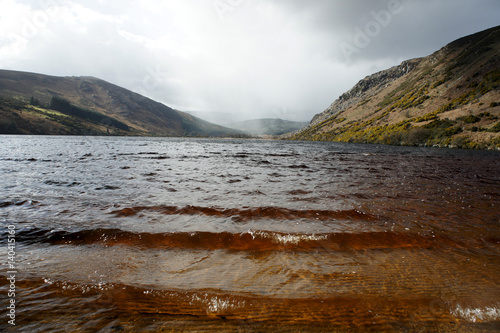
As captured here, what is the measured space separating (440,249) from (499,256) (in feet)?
3.88

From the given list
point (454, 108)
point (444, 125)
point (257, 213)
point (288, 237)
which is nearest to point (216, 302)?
point (288, 237)

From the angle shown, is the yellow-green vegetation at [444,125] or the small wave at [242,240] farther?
the yellow-green vegetation at [444,125]

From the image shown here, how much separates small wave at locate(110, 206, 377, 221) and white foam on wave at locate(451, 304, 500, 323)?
4.02 metres

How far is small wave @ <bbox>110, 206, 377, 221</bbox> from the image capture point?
744 cm

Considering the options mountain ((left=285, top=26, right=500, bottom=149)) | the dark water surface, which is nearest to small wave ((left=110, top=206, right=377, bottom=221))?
the dark water surface

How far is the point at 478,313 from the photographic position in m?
3.22

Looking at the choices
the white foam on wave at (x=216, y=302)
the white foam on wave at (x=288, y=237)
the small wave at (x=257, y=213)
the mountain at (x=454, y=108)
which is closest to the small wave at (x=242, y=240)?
the white foam on wave at (x=288, y=237)

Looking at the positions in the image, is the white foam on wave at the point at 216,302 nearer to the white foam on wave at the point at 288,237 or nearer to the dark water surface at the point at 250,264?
the dark water surface at the point at 250,264

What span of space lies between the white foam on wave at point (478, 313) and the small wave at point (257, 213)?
4016 mm

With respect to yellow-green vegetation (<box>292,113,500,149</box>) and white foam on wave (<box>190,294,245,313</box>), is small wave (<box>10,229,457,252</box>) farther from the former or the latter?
yellow-green vegetation (<box>292,113,500,149</box>)

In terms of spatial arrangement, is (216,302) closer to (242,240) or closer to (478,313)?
(242,240)

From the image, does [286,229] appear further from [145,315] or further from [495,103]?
[495,103]

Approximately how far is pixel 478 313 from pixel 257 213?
564 cm

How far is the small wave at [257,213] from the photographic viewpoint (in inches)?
293
